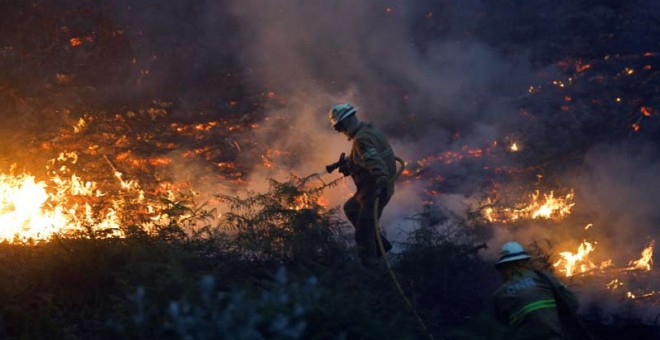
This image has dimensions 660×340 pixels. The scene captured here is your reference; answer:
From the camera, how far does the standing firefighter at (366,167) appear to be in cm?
664

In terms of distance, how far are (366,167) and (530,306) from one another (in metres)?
2.68

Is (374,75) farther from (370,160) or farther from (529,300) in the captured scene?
(529,300)

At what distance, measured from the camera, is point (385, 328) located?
4.37m

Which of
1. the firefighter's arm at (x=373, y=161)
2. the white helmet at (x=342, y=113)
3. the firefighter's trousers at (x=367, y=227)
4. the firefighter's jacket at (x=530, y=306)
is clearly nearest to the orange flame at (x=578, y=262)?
the firefighter's trousers at (x=367, y=227)

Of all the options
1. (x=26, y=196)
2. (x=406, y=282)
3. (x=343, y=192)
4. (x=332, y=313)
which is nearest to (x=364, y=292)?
(x=332, y=313)

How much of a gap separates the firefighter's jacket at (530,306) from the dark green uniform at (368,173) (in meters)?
2.23

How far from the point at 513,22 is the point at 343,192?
686 centimetres

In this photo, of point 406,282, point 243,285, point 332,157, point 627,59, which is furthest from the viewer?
point 627,59

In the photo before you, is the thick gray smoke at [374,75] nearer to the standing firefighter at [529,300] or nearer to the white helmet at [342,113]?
the white helmet at [342,113]

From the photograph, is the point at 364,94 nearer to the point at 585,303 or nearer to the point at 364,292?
the point at 585,303

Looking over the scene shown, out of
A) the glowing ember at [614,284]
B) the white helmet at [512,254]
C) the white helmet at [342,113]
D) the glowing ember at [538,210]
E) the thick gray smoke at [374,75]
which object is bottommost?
the white helmet at [512,254]

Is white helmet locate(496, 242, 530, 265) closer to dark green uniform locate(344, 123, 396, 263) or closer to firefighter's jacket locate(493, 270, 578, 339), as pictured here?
firefighter's jacket locate(493, 270, 578, 339)

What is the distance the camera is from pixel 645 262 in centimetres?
912

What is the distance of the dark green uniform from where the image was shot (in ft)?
21.6
